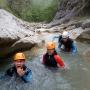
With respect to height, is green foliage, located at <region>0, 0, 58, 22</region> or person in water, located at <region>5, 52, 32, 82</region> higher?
green foliage, located at <region>0, 0, 58, 22</region>

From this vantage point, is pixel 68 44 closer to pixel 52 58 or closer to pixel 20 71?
pixel 52 58

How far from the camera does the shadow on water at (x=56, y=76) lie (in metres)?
9.75

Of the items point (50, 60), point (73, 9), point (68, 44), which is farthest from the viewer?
point (73, 9)

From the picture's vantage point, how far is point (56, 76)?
36.7 feet

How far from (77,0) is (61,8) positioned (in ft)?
16.5

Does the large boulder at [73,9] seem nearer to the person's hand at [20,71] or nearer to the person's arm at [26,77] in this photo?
the person's arm at [26,77]

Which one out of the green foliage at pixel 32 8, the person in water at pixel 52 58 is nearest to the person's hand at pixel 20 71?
the person in water at pixel 52 58

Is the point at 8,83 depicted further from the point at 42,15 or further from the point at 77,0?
the point at 42,15

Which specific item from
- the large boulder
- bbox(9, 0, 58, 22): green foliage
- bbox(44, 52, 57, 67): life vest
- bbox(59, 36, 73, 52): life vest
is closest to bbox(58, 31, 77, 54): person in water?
bbox(59, 36, 73, 52): life vest

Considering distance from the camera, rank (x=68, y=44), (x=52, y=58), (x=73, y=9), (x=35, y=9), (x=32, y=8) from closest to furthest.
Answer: (x=52, y=58), (x=68, y=44), (x=73, y=9), (x=35, y=9), (x=32, y=8)

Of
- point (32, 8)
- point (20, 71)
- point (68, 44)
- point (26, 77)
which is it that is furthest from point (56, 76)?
point (32, 8)

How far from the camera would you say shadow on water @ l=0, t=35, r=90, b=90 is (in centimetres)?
975

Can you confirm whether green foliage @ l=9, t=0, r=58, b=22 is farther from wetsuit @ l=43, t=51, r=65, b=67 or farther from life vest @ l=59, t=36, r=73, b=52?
wetsuit @ l=43, t=51, r=65, b=67

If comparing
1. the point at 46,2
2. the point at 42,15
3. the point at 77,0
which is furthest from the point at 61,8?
the point at 46,2
